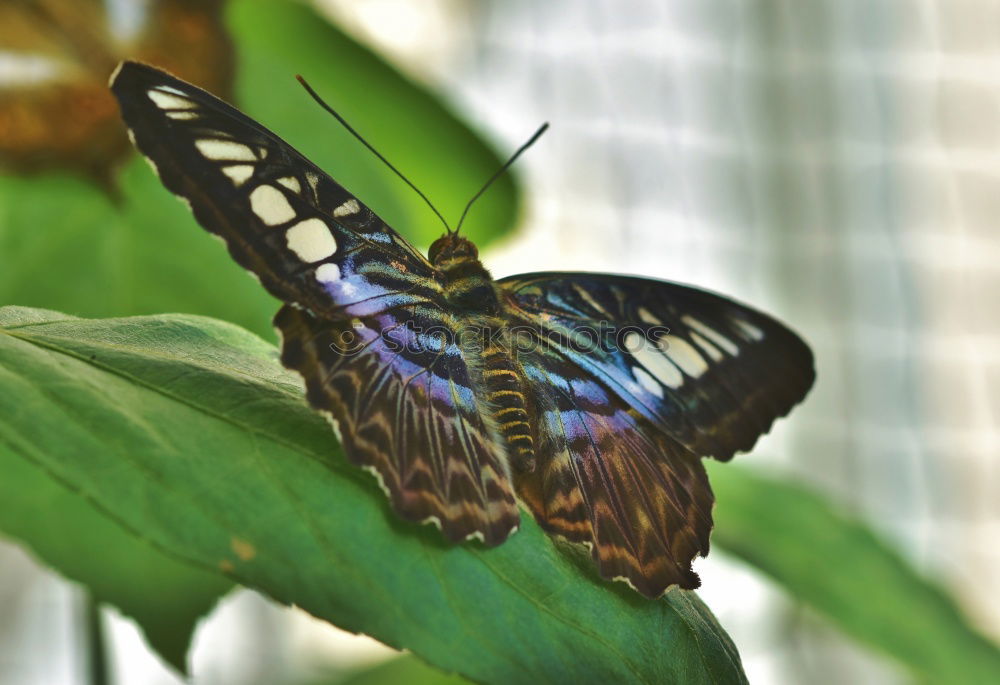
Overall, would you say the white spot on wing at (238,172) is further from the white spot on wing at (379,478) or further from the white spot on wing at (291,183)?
the white spot on wing at (379,478)

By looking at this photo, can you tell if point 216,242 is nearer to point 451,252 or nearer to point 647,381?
point 451,252

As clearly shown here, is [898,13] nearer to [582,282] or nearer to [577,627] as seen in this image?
[582,282]

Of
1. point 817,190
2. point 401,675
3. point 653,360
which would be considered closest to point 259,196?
point 653,360

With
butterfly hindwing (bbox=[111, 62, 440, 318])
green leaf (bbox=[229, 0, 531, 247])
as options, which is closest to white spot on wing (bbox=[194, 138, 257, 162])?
butterfly hindwing (bbox=[111, 62, 440, 318])

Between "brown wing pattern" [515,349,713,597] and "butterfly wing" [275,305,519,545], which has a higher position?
"brown wing pattern" [515,349,713,597]

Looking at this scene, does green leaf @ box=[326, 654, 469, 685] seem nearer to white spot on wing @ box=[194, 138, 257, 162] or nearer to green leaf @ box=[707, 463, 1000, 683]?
green leaf @ box=[707, 463, 1000, 683]

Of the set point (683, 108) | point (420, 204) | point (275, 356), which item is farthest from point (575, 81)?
point (275, 356)
